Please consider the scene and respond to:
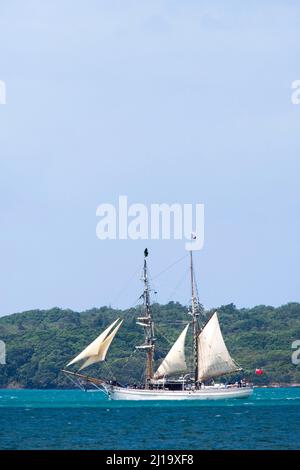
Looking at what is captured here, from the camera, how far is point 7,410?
5241 inches

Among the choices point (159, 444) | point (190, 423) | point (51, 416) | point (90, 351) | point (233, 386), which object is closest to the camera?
point (159, 444)

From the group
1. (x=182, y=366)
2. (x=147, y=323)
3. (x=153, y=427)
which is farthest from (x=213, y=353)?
(x=153, y=427)

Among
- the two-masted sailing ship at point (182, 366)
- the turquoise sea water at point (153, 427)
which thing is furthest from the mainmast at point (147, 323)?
the turquoise sea water at point (153, 427)

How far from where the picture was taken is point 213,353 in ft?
475

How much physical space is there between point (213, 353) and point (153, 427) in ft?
160

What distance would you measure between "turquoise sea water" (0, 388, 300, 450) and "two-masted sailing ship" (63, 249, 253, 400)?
9.37 m

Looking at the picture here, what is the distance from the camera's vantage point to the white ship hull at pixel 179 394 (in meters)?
148

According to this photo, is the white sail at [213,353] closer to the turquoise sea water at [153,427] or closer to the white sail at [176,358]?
the white sail at [176,358]

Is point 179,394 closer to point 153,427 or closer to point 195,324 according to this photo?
point 195,324

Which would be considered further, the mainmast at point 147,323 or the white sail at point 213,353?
the mainmast at point 147,323

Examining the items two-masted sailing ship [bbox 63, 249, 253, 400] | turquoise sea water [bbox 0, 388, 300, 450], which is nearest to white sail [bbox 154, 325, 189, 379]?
two-masted sailing ship [bbox 63, 249, 253, 400]
